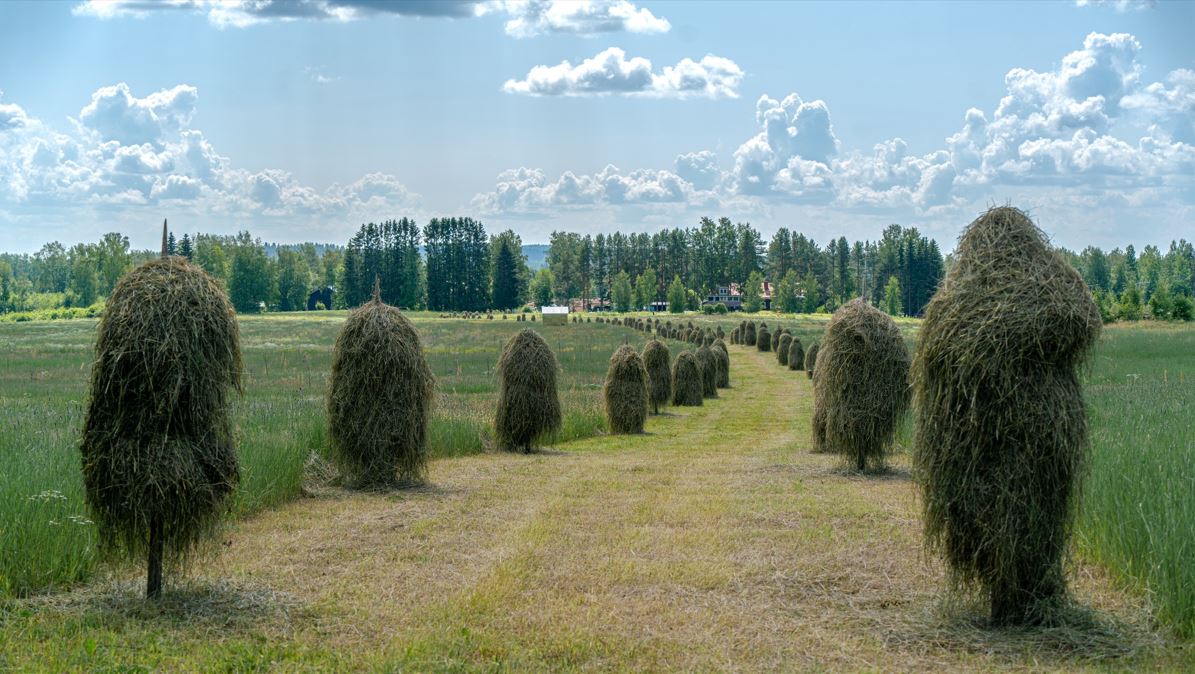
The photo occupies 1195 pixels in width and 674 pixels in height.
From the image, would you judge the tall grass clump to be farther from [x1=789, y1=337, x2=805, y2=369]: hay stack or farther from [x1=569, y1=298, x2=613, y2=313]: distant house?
[x1=569, y1=298, x2=613, y2=313]: distant house

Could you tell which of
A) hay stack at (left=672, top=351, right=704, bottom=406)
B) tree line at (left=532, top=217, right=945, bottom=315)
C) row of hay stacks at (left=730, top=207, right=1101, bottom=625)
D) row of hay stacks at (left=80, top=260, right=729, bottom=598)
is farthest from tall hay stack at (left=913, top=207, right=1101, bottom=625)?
tree line at (left=532, top=217, right=945, bottom=315)

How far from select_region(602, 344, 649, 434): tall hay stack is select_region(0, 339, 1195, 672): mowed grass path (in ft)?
35.2

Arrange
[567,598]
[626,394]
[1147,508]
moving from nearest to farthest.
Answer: [567,598] < [1147,508] < [626,394]

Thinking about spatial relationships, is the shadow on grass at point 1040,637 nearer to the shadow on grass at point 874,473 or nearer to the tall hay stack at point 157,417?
the tall hay stack at point 157,417

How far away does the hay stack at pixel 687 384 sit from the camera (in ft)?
116

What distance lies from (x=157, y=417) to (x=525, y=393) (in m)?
12.2

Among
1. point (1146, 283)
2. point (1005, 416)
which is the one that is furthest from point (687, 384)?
point (1146, 283)

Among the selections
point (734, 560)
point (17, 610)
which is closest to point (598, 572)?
point (734, 560)

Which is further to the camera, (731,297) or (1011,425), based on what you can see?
(731,297)

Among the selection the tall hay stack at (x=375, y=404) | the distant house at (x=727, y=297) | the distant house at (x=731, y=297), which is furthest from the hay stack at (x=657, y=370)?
the distant house at (x=727, y=297)

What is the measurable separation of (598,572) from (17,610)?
5.36 m

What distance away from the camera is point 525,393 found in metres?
20.4

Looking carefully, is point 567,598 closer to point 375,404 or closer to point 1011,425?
point 1011,425

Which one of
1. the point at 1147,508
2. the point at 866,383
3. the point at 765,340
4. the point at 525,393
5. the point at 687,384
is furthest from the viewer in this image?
the point at 765,340
